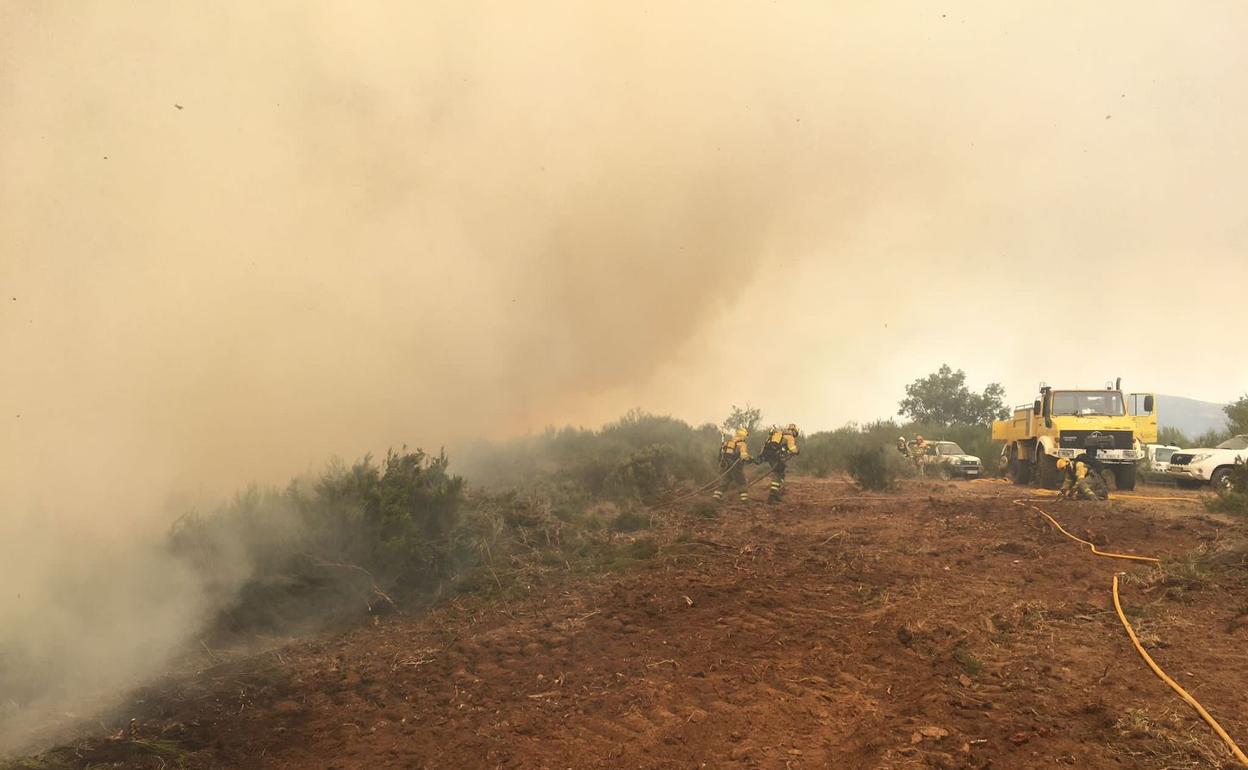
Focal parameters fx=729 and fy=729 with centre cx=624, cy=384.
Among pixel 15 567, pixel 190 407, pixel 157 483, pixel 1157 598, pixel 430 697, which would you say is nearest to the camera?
pixel 430 697

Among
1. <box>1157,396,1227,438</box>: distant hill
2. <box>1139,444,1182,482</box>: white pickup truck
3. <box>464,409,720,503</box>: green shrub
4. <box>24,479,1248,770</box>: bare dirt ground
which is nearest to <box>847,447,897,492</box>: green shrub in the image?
<box>464,409,720,503</box>: green shrub

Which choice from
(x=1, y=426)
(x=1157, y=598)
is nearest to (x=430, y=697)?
(x=1, y=426)

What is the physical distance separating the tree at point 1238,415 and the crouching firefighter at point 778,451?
21.2 metres

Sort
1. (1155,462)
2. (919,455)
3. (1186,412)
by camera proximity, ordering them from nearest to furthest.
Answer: (1155,462) < (919,455) < (1186,412)

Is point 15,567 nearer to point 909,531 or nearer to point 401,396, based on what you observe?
point 401,396

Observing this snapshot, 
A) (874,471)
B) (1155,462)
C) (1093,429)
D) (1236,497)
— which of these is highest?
(1093,429)

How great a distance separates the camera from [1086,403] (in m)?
19.6

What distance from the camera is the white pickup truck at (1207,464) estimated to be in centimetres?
1823

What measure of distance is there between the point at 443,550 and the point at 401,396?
4413 mm

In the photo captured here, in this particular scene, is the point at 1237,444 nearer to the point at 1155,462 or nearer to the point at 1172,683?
the point at 1155,462

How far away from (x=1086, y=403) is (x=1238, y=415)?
529 inches

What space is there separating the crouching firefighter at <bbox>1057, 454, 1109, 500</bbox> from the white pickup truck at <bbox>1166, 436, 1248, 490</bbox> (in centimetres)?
309

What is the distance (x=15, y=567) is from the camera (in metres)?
6.30

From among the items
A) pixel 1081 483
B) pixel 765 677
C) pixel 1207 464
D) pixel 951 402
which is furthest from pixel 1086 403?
pixel 951 402
